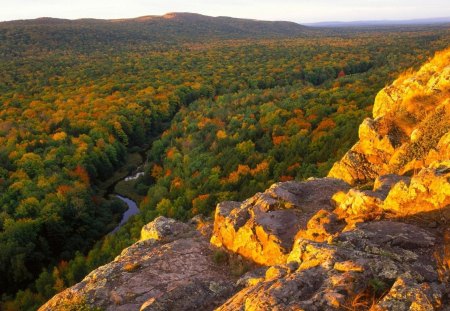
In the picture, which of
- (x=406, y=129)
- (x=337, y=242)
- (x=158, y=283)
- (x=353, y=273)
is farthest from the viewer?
(x=406, y=129)

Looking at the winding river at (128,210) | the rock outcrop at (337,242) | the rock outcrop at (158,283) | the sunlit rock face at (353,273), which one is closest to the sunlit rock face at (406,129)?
the rock outcrop at (337,242)

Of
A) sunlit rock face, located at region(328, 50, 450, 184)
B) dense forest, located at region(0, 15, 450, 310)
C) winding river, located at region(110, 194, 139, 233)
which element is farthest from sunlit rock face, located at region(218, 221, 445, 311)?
winding river, located at region(110, 194, 139, 233)

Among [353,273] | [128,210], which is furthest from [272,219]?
[128,210]

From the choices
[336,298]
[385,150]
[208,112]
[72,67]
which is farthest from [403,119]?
[72,67]

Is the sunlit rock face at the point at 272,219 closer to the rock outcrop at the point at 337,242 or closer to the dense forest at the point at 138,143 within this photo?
the rock outcrop at the point at 337,242

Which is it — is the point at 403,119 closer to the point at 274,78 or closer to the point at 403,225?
the point at 403,225

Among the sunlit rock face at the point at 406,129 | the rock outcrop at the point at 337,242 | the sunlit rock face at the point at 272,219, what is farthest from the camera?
the sunlit rock face at the point at 406,129

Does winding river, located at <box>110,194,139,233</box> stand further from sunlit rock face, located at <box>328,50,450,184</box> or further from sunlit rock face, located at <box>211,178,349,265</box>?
sunlit rock face, located at <box>328,50,450,184</box>

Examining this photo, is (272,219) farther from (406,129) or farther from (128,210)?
(128,210)
